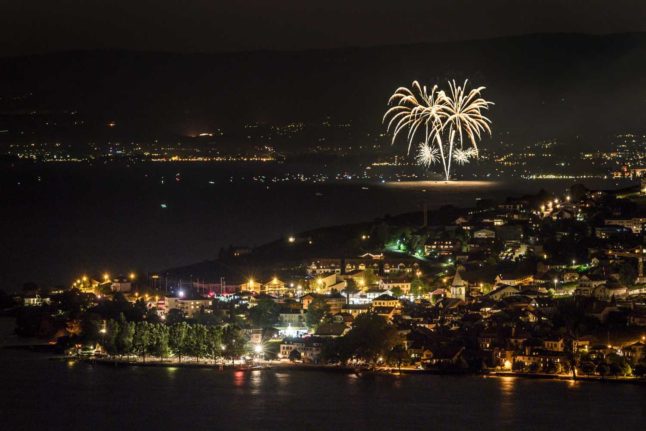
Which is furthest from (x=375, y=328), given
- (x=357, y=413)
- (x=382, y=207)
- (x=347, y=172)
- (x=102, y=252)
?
(x=347, y=172)

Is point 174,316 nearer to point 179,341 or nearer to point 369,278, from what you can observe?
point 179,341

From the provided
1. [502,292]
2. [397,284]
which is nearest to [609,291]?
[502,292]

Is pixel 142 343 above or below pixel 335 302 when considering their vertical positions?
below

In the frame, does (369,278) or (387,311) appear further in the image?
(369,278)

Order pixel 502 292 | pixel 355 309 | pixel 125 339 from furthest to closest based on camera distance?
pixel 502 292
pixel 355 309
pixel 125 339

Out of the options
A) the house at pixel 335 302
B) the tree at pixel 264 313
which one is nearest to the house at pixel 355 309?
the house at pixel 335 302

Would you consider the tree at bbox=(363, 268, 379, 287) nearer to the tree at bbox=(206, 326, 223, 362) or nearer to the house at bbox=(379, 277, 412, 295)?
the house at bbox=(379, 277, 412, 295)

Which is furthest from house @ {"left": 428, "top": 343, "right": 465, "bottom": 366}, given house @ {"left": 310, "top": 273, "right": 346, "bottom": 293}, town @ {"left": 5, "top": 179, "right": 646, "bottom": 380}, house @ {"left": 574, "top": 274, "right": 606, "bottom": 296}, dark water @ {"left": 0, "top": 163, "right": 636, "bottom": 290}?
dark water @ {"left": 0, "top": 163, "right": 636, "bottom": 290}

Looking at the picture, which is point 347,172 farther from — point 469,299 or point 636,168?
point 469,299
